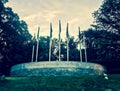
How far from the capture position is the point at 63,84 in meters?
25.2

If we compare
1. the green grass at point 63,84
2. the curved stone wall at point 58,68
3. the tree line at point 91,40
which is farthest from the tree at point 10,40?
the green grass at point 63,84

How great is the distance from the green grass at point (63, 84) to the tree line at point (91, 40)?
74.5ft

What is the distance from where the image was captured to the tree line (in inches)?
1983

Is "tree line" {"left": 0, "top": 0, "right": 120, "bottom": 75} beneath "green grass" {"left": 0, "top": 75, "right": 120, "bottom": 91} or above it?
above

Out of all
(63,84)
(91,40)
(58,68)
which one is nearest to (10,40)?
(91,40)

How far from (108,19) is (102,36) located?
3.99 metres

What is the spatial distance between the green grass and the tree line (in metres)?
22.7

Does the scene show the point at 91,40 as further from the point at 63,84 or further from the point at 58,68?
the point at 63,84

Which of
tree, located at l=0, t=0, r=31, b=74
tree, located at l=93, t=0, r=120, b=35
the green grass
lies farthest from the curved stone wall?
tree, located at l=93, t=0, r=120, b=35

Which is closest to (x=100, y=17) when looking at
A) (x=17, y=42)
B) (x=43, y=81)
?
(x=17, y=42)

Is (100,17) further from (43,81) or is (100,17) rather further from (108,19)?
(43,81)

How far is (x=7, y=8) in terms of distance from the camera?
54.7m

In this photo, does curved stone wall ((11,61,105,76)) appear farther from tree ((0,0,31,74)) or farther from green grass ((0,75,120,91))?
tree ((0,0,31,74))

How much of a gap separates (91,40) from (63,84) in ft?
101
